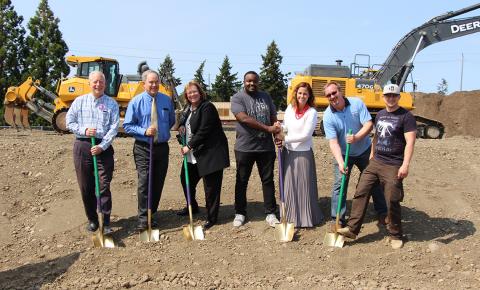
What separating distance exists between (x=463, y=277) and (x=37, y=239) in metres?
4.63

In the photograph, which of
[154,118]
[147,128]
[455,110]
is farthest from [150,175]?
[455,110]

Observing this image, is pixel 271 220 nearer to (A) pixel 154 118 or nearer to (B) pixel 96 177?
(A) pixel 154 118

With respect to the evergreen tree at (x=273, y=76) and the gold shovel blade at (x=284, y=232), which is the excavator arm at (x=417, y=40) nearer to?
the gold shovel blade at (x=284, y=232)

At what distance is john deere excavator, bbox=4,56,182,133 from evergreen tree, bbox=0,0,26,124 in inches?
610

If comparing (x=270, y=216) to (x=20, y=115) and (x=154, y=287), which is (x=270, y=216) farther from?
(x=20, y=115)

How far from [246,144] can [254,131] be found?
0.58 feet

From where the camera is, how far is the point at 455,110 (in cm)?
2661

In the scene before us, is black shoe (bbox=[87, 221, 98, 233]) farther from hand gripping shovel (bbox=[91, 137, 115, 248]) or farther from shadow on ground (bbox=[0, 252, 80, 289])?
shadow on ground (bbox=[0, 252, 80, 289])

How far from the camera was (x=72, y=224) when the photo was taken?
5.83m

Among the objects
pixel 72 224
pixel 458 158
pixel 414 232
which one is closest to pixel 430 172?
pixel 458 158

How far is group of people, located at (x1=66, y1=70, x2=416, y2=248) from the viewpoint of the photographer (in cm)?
518

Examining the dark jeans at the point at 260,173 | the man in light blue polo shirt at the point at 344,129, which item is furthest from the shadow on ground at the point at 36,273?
the man in light blue polo shirt at the point at 344,129

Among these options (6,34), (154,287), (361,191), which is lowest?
(154,287)

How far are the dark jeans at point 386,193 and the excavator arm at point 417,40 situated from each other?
1193cm
